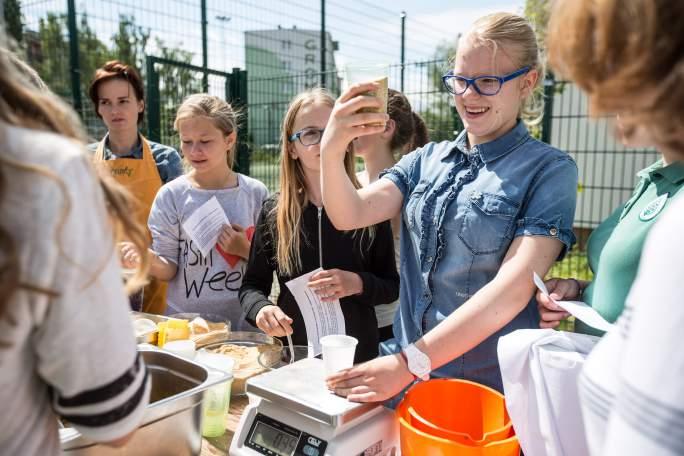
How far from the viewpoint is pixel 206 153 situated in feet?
8.28

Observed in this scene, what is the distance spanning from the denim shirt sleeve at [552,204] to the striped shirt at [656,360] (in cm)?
70

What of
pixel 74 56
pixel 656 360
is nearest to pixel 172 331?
pixel 656 360

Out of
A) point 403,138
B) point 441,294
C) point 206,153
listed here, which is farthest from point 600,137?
point 441,294

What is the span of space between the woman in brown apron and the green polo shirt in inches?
95.2

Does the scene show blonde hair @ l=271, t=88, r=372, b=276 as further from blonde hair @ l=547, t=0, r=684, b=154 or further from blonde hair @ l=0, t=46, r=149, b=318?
blonde hair @ l=547, t=0, r=684, b=154

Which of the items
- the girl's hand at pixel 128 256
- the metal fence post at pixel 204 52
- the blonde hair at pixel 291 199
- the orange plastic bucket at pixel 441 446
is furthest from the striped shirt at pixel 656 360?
the metal fence post at pixel 204 52

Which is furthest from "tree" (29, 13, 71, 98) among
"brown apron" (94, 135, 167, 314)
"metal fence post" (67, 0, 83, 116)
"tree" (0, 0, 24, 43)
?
"brown apron" (94, 135, 167, 314)

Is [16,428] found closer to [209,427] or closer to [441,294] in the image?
[209,427]

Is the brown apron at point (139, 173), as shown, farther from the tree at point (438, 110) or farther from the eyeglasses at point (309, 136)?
the tree at point (438, 110)

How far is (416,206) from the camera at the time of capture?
1512 mm

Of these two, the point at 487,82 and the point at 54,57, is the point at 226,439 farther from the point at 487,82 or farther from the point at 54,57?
the point at 54,57

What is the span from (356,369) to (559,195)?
2.08 ft

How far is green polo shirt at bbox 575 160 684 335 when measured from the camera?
113 centimetres

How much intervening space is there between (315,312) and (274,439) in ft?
2.19
